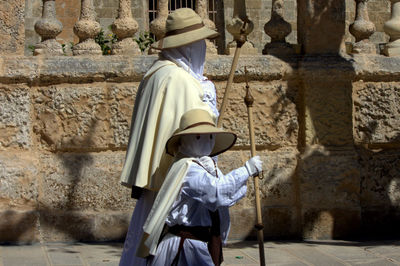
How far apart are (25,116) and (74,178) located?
73 cm

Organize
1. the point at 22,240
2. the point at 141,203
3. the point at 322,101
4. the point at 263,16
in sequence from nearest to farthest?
the point at 141,203 < the point at 22,240 < the point at 322,101 < the point at 263,16

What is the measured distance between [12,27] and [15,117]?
87cm

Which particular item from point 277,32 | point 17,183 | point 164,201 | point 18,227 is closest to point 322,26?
point 277,32

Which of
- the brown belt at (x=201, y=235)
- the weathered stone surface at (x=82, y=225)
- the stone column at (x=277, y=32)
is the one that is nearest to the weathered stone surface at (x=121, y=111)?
the weathered stone surface at (x=82, y=225)

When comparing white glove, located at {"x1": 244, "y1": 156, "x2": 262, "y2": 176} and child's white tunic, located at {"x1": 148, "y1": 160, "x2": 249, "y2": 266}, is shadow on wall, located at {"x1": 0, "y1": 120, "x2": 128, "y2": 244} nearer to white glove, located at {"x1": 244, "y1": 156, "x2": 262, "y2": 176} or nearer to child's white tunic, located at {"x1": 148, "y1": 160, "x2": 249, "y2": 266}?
child's white tunic, located at {"x1": 148, "y1": 160, "x2": 249, "y2": 266}

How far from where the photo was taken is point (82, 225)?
7.37 metres

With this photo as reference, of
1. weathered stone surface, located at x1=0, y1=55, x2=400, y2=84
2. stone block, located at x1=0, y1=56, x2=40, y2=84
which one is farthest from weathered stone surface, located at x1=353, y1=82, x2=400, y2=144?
stone block, located at x1=0, y1=56, x2=40, y2=84

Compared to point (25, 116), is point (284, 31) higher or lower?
higher

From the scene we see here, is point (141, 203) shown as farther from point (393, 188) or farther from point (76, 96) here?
point (393, 188)

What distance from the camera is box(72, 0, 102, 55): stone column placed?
7594mm

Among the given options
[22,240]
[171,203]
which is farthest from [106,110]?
[171,203]

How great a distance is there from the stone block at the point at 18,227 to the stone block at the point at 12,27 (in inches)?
59.4

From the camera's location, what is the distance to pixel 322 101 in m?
7.68

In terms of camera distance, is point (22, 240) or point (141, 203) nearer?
point (141, 203)
